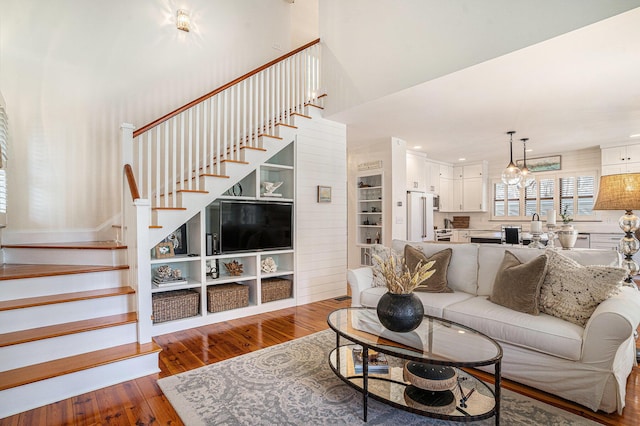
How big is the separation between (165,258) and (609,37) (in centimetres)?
452

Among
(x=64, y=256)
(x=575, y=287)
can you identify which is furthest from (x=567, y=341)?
(x=64, y=256)

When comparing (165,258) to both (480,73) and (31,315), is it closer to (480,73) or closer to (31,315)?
(31,315)

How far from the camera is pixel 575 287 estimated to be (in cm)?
237

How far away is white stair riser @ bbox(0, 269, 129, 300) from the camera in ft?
8.70

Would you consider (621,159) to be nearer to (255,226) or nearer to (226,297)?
(255,226)

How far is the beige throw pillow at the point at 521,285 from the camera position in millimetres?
2506

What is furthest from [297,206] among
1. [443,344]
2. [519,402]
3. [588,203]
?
[588,203]

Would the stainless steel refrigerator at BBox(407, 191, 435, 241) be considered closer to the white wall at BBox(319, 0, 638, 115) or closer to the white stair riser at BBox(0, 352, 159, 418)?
the white wall at BBox(319, 0, 638, 115)

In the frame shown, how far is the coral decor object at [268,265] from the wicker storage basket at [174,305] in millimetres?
915

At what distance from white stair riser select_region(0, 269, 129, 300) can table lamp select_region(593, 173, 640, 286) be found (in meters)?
4.36

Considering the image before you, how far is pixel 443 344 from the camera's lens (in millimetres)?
1985

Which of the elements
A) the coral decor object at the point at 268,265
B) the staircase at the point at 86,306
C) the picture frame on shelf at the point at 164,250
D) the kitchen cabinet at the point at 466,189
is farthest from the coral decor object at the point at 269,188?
the kitchen cabinet at the point at 466,189

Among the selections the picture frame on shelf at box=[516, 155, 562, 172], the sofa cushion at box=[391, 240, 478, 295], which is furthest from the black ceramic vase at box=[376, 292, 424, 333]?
the picture frame on shelf at box=[516, 155, 562, 172]

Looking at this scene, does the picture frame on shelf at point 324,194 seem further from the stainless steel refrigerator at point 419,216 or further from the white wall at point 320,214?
the stainless steel refrigerator at point 419,216
